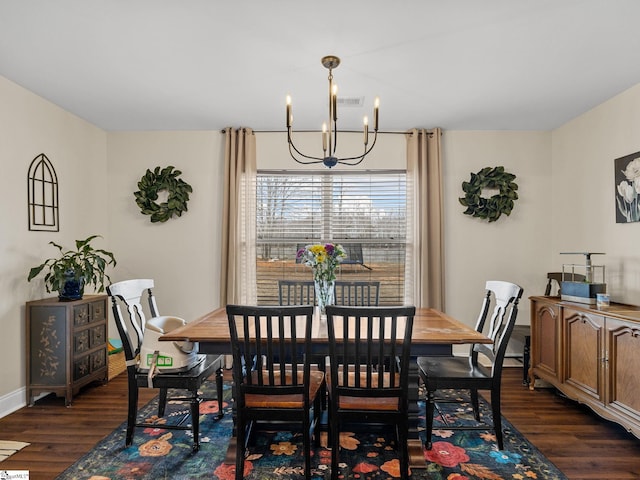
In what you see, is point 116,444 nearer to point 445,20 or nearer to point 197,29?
point 197,29

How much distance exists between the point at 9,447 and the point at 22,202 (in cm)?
184

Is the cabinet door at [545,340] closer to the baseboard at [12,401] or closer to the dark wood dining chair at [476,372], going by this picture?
the dark wood dining chair at [476,372]

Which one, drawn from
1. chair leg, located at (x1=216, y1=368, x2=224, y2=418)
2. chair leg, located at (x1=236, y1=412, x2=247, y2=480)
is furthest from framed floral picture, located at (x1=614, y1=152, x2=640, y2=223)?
chair leg, located at (x1=216, y1=368, x2=224, y2=418)

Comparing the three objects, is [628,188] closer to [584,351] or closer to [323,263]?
[584,351]

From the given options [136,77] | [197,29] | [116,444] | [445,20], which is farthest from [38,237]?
[445,20]

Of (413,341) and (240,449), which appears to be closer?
(240,449)

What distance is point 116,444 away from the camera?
255 cm

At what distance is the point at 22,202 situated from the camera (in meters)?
3.21

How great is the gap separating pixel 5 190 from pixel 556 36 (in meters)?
4.04

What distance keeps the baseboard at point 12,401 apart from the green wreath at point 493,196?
441 cm

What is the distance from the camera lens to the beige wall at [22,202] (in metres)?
3.04

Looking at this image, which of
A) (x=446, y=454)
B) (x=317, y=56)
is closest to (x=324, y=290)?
(x=446, y=454)

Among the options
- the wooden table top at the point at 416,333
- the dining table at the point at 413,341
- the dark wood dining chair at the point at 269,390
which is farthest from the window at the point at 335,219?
the dark wood dining chair at the point at 269,390

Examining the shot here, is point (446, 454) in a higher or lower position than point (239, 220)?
lower
